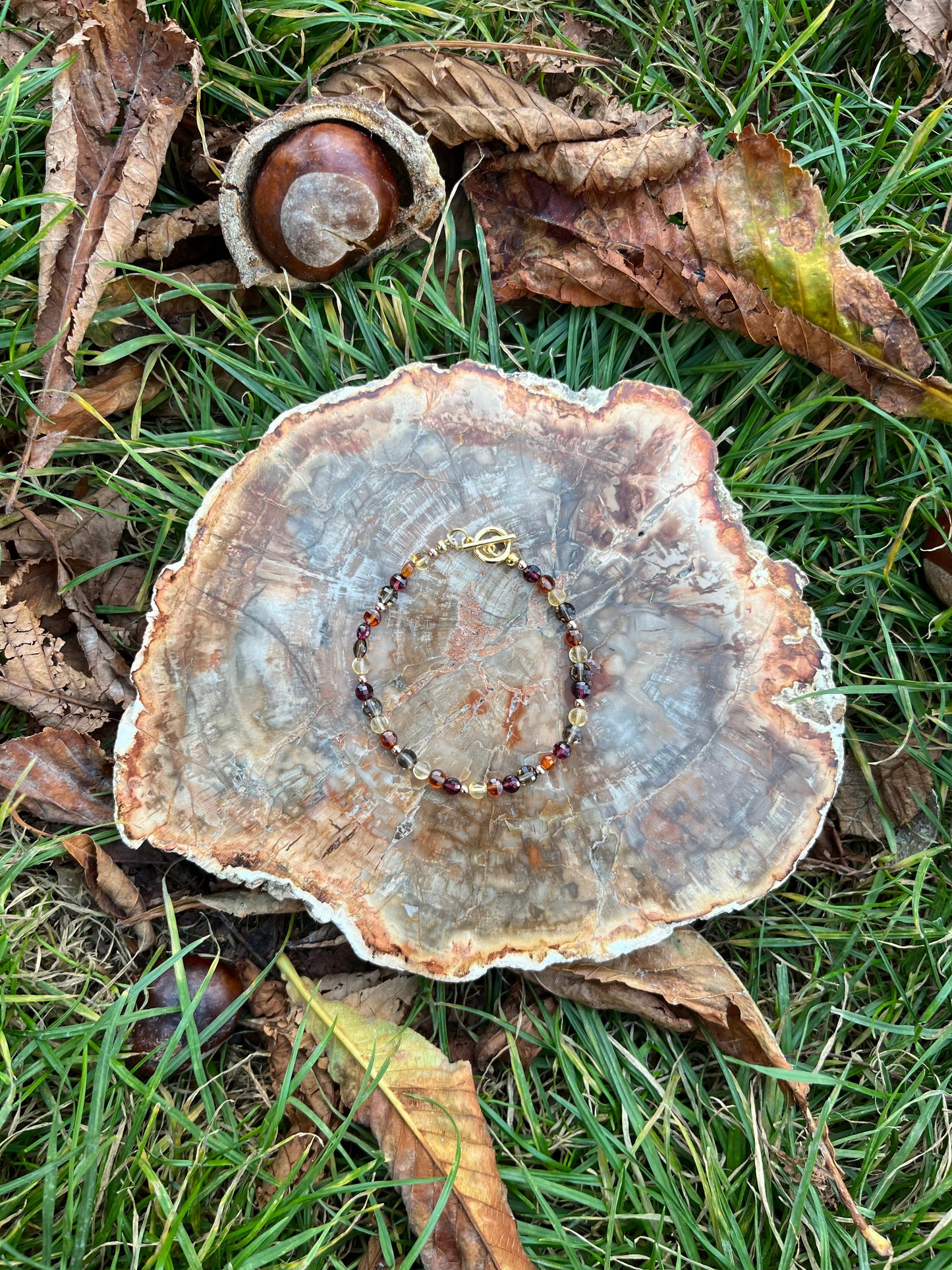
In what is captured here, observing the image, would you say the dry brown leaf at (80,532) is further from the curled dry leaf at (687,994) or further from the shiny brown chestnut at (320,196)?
the curled dry leaf at (687,994)

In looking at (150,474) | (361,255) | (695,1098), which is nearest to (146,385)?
(150,474)

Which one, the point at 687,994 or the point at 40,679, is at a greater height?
the point at 687,994

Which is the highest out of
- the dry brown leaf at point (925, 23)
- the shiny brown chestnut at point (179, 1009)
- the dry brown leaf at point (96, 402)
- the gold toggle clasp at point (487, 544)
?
the dry brown leaf at point (925, 23)

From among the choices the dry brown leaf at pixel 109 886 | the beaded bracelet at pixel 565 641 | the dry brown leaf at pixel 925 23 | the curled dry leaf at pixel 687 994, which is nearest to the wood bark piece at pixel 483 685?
the beaded bracelet at pixel 565 641

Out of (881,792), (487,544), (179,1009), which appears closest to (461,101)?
(487,544)

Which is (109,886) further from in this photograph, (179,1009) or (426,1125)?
(426,1125)

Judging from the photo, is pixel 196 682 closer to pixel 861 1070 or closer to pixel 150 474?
pixel 150 474
